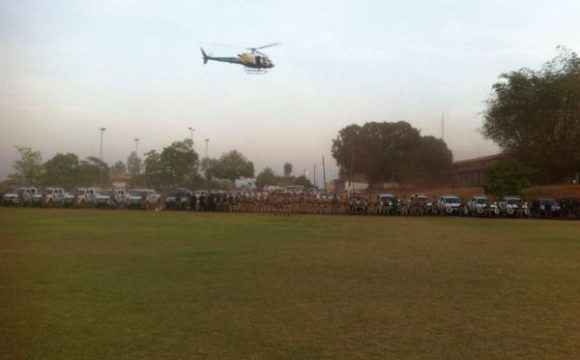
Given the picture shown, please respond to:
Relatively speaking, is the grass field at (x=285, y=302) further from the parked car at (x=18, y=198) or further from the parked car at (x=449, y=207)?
the parked car at (x=18, y=198)

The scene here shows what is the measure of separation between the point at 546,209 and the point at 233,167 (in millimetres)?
65850

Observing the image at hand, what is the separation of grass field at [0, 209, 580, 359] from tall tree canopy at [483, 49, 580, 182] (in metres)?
40.6

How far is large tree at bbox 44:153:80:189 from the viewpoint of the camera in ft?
240

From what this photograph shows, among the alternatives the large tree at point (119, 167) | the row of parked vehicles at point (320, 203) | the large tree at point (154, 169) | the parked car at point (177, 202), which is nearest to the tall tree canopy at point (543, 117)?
the row of parked vehicles at point (320, 203)

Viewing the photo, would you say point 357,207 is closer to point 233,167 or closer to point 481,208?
point 481,208

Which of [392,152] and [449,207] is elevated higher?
[392,152]

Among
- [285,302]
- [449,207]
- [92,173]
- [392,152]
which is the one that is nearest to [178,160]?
[92,173]

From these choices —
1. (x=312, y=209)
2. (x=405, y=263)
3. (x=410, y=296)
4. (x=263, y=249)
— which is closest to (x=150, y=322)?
(x=410, y=296)

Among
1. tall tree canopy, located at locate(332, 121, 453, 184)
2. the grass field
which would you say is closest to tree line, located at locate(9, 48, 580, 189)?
tall tree canopy, located at locate(332, 121, 453, 184)

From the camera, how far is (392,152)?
8069 cm

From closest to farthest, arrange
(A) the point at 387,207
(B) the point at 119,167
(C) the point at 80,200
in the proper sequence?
1. (A) the point at 387,207
2. (C) the point at 80,200
3. (B) the point at 119,167

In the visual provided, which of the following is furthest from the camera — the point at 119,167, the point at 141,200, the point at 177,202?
the point at 119,167

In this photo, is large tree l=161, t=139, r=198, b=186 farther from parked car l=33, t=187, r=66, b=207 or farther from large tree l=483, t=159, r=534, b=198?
large tree l=483, t=159, r=534, b=198

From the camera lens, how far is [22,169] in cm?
6084
